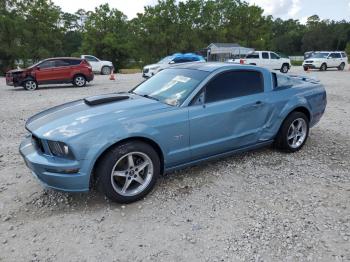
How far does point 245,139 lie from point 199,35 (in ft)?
149

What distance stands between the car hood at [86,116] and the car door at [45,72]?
1141 centimetres

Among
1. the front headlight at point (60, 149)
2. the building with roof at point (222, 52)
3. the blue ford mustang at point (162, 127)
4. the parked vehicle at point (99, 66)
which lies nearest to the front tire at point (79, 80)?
the parked vehicle at point (99, 66)

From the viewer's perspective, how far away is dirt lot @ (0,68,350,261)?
9.75 ft

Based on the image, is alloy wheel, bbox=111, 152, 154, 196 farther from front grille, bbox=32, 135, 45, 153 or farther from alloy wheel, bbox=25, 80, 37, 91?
alloy wheel, bbox=25, 80, 37, 91

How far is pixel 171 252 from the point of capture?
117 inches

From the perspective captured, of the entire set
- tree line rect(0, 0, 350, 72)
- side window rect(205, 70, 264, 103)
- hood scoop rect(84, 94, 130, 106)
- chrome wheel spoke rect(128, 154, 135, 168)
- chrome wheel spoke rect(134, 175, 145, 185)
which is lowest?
chrome wheel spoke rect(134, 175, 145, 185)

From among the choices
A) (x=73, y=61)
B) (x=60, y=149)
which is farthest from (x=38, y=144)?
(x=73, y=61)

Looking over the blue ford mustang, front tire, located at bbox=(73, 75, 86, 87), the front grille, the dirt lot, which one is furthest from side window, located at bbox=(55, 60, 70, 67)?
the front grille

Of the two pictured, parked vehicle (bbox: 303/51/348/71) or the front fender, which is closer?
the front fender

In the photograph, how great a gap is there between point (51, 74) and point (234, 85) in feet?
40.3

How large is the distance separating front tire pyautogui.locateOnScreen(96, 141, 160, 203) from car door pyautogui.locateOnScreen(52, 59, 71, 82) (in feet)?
41.1

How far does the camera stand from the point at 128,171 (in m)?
3.71

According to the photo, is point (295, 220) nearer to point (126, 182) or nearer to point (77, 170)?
point (126, 182)

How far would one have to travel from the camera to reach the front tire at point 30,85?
1444 cm
